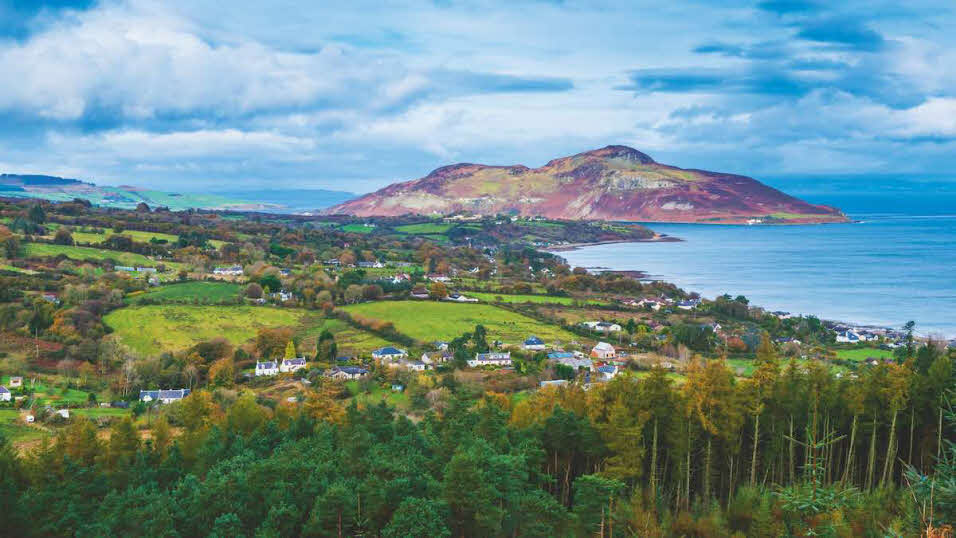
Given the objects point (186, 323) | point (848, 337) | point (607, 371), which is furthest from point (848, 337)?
point (186, 323)

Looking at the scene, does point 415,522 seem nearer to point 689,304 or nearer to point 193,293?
point 193,293

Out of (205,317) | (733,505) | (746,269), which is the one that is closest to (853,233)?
Answer: (746,269)

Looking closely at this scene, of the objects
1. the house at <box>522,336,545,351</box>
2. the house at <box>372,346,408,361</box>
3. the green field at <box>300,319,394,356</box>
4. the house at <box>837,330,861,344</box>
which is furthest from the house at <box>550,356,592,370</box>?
the house at <box>837,330,861,344</box>

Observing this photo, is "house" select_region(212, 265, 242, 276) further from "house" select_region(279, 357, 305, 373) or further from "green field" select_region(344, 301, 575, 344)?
"house" select_region(279, 357, 305, 373)

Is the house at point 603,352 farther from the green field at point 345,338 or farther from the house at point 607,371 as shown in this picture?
the green field at point 345,338

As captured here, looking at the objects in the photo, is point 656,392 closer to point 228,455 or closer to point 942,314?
point 228,455
